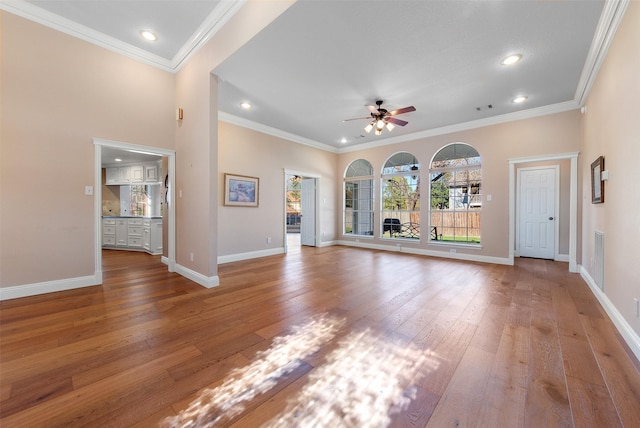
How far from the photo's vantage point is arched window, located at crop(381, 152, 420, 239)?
21.4 ft

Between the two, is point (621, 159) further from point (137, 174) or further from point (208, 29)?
point (137, 174)

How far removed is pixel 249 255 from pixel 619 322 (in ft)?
17.8

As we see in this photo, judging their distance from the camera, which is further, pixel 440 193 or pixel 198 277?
pixel 440 193

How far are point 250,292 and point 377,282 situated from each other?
1830 mm

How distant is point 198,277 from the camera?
368 centimetres

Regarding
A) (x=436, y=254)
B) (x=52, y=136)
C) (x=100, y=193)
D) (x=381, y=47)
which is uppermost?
(x=381, y=47)

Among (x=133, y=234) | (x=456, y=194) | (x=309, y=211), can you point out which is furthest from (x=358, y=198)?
(x=133, y=234)

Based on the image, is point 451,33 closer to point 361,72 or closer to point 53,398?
point 361,72

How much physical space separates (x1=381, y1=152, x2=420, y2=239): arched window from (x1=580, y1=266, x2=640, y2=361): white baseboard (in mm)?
3529

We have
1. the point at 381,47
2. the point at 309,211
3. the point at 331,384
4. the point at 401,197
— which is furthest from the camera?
the point at 309,211

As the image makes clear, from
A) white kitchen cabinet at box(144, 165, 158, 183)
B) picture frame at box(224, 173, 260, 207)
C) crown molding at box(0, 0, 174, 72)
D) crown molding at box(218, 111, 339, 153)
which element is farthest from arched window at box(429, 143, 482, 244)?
white kitchen cabinet at box(144, 165, 158, 183)

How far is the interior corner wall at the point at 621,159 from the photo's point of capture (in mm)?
2066

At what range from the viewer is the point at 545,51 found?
3061mm

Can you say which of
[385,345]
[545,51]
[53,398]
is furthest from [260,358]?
[545,51]
